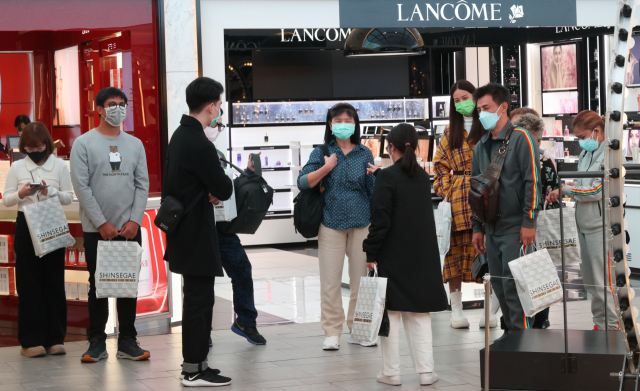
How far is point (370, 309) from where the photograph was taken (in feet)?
13.8

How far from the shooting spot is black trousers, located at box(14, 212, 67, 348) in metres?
5.25

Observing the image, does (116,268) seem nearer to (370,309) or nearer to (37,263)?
(37,263)

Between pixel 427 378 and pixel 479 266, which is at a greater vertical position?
pixel 479 266

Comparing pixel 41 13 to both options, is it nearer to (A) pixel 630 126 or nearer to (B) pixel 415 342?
(B) pixel 415 342

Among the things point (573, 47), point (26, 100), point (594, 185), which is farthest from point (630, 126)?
point (26, 100)

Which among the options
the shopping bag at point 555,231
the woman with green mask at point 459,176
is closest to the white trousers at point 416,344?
the shopping bag at point 555,231

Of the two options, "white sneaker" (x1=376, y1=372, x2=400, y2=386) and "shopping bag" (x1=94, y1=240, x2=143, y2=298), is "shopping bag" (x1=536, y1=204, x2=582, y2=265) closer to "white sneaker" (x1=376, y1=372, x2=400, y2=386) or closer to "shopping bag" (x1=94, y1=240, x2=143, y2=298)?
"white sneaker" (x1=376, y1=372, x2=400, y2=386)

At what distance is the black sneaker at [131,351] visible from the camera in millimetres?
5074

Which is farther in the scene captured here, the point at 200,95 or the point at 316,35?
the point at 316,35

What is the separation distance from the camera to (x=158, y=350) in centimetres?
538

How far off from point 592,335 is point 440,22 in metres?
3.45

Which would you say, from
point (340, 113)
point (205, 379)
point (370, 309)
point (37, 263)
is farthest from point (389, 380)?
point (37, 263)

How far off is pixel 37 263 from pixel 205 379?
1644 mm

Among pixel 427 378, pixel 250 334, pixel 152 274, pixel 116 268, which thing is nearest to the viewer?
pixel 427 378
